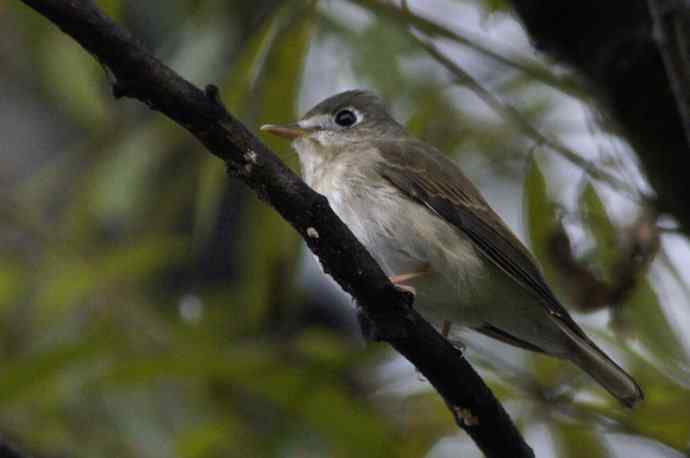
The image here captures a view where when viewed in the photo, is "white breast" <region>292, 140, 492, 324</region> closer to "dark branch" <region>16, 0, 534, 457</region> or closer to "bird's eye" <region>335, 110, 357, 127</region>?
"bird's eye" <region>335, 110, 357, 127</region>

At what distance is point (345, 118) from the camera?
5.39 meters

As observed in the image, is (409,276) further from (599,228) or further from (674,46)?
(674,46)

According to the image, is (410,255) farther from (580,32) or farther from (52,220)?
(52,220)

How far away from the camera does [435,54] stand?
153 inches

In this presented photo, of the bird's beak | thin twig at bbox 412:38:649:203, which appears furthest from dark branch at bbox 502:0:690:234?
the bird's beak

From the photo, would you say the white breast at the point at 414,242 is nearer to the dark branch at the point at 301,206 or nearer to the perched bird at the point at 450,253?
the perched bird at the point at 450,253

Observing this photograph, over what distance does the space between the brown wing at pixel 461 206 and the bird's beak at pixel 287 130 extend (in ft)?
1.14

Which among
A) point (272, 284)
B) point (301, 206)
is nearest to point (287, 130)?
point (272, 284)

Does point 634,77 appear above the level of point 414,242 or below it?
above

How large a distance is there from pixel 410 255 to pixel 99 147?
2282mm

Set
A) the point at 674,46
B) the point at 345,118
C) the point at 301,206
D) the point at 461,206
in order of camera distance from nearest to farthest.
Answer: the point at 301,206, the point at 674,46, the point at 461,206, the point at 345,118

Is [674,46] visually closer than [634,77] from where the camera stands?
Yes

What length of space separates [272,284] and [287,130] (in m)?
0.68

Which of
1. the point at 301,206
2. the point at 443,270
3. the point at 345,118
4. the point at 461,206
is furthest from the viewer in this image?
the point at 345,118
